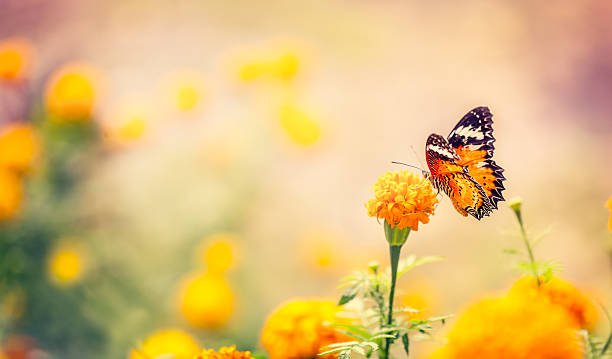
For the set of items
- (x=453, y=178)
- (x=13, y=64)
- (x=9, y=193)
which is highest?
(x=13, y=64)

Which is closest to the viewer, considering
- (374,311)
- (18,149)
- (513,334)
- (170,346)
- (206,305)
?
(513,334)

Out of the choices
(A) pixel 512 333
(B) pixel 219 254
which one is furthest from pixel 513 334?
(B) pixel 219 254

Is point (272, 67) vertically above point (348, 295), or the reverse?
point (272, 67)

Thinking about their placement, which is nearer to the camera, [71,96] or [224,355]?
[224,355]

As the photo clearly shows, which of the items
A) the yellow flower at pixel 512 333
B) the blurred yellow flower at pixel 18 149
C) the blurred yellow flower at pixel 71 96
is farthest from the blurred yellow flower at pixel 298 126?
the yellow flower at pixel 512 333

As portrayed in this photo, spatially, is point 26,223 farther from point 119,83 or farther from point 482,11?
point 482,11

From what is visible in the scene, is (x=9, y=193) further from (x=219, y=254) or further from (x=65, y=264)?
(x=219, y=254)

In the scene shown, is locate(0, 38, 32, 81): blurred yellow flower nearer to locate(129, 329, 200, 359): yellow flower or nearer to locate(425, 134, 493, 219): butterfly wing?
locate(129, 329, 200, 359): yellow flower
